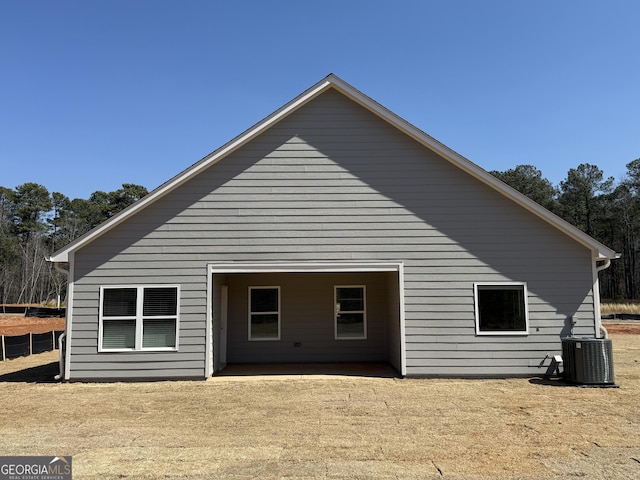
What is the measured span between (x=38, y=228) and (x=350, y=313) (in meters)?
56.0

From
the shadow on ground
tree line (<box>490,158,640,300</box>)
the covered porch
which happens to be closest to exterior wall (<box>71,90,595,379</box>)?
the shadow on ground

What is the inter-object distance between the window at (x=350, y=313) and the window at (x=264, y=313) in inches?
64.1

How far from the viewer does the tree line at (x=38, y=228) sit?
180 feet

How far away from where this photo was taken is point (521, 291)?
10.6 m

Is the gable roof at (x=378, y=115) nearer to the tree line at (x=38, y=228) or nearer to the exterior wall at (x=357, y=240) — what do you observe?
the exterior wall at (x=357, y=240)

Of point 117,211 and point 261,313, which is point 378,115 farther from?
point 117,211

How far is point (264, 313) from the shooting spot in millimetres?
13023

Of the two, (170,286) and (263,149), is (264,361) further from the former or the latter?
(263,149)

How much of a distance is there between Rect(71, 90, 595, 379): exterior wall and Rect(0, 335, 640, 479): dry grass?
79 centimetres

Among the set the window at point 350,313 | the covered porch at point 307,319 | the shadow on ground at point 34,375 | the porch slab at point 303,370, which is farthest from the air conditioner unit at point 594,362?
the shadow on ground at point 34,375

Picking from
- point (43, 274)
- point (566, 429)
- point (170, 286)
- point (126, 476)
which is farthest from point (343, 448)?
point (43, 274)

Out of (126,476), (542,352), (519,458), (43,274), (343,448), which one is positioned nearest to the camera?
(126,476)

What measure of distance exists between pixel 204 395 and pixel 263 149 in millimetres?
5397

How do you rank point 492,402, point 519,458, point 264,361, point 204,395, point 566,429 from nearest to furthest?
point 519,458 → point 566,429 → point 492,402 → point 204,395 → point 264,361
